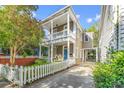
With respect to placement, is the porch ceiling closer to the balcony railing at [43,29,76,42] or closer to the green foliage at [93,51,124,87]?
the balcony railing at [43,29,76,42]

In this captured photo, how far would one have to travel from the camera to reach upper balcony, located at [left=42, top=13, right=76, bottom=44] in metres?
13.0

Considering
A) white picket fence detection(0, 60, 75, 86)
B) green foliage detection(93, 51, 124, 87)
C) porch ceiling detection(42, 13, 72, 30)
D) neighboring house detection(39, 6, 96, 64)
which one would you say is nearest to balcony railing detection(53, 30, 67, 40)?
neighboring house detection(39, 6, 96, 64)

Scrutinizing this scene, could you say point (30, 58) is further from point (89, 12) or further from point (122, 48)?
point (122, 48)

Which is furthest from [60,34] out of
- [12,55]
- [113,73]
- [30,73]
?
[113,73]

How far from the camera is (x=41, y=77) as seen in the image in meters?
7.99

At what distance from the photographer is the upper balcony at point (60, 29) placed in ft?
42.8

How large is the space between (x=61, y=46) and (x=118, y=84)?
1029 cm

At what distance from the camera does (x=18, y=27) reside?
7.12 meters

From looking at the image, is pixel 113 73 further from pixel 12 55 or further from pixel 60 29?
pixel 60 29

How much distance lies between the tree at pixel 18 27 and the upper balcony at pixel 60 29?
4886mm

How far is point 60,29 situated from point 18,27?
7.74m

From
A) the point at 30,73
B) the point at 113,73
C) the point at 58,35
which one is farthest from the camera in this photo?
the point at 58,35
